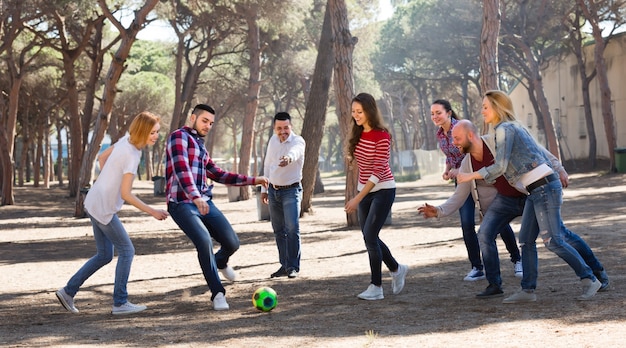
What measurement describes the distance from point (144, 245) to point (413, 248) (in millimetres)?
4577

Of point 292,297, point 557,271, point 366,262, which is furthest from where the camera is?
point 366,262

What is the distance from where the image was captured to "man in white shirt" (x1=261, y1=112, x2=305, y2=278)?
9781 millimetres

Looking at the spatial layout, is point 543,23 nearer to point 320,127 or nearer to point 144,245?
point 320,127

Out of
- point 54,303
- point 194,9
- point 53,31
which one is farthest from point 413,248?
point 53,31

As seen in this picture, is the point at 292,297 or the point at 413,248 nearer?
the point at 292,297

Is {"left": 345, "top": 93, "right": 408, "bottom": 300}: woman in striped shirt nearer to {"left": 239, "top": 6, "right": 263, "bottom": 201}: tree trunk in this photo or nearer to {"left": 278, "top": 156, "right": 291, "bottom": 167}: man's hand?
{"left": 278, "top": 156, "right": 291, "bottom": 167}: man's hand

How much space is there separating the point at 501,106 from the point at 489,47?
962 centimetres

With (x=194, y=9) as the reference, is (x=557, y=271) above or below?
below

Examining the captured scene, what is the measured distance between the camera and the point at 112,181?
7406 mm

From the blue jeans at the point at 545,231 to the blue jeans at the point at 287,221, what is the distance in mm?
2848

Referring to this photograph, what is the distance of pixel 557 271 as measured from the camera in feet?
31.1

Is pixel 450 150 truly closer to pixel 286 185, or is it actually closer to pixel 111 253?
pixel 286 185

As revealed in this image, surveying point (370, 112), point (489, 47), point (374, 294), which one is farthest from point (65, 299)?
point (489, 47)

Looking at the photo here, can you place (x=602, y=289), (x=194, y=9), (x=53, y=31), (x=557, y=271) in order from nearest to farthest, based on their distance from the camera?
1. (x=602, y=289)
2. (x=557, y=271)
3. (x=194, y=9)
4. (x=53, y=31)
